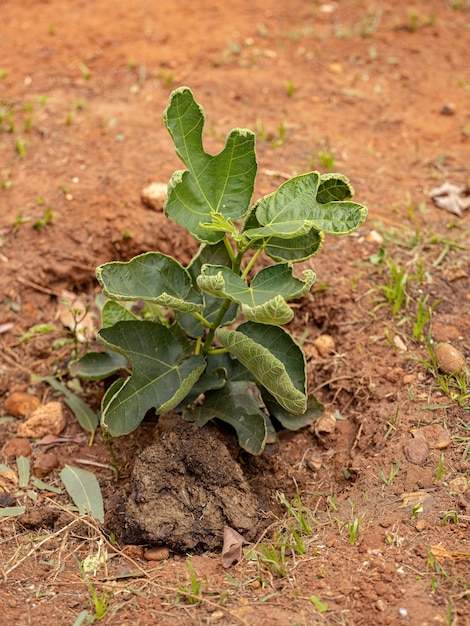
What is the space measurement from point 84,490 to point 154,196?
1.50 metres

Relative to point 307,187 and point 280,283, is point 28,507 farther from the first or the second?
point 307,187

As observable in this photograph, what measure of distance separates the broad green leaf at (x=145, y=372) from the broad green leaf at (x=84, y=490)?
0.30 m

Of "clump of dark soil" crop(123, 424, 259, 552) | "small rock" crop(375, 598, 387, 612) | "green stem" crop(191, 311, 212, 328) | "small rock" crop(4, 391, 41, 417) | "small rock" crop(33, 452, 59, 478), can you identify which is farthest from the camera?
"small rock" crop(4, 391, 41, 417)

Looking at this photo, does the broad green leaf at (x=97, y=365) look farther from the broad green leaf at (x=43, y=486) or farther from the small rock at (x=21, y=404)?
the broad green leaf at (x=43, y=486)

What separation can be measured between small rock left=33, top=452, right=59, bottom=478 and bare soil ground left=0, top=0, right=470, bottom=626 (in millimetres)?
13

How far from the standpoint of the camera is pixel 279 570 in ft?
7.18

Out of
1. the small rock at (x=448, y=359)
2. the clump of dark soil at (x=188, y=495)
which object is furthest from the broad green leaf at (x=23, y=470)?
the small rock at (x=448, y=359)

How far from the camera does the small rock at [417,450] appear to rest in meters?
2.49

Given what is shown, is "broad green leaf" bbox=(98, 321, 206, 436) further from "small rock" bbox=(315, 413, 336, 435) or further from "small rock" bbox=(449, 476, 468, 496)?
"small rock" bbox=(449, 476, 468, 496)

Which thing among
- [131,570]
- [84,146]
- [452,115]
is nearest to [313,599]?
[131,570]

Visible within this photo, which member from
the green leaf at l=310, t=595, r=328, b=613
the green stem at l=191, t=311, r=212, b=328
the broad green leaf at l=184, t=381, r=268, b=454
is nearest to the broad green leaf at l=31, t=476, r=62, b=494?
the broad green leaf at l=184, t=381, r=268, b=454

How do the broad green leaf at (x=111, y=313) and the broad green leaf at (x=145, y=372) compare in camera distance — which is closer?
the broad green leaf at (x=145, y=372)

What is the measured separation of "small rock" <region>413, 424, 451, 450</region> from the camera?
252cm

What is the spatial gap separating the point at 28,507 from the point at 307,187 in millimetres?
1445
